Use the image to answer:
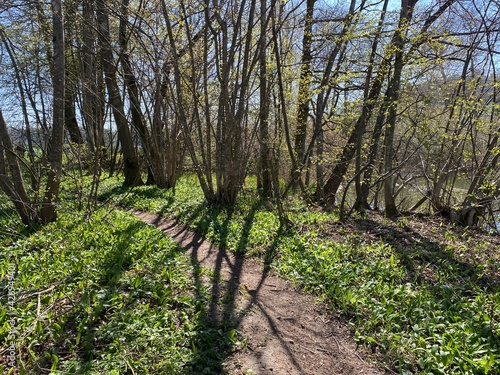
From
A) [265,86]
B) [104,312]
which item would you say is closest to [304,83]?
[265,86]

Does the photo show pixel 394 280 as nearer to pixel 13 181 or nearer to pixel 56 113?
pixel 56 113

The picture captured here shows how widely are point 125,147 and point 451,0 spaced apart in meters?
10.7

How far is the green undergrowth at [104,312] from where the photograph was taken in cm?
263

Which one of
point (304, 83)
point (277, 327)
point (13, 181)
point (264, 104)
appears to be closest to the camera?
point (277, 327)

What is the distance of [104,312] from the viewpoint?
3246mm

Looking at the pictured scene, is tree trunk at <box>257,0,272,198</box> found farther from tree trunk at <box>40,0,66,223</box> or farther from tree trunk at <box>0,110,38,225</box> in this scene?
tree trunk at <box>0,110,38,225</box>

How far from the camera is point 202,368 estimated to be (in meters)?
2.67

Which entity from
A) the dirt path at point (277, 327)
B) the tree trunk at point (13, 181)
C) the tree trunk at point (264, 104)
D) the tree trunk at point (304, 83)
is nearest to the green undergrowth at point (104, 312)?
the dirt path at point (277, 327)

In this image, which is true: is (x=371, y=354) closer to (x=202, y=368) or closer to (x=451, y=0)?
(x=202, y=368)

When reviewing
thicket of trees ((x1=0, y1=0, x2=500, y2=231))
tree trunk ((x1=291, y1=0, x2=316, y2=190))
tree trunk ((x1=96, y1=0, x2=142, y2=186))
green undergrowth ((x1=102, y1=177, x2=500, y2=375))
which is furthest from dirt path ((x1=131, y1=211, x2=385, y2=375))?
tree trunk ((x1=96, y1=0, x2=142, y2=186))

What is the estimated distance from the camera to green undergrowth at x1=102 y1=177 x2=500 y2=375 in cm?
297

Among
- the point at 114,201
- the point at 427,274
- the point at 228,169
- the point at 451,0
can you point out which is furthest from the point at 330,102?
the point at 427,274

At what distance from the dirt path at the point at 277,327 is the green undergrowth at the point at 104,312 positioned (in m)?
0.22

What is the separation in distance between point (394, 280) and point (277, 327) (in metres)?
1.90
